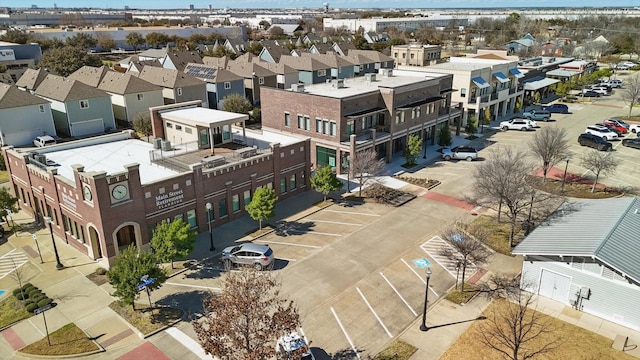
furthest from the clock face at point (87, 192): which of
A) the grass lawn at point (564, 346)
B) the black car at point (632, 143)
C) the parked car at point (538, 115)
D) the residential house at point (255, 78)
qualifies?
the parked car at point (538, 115)

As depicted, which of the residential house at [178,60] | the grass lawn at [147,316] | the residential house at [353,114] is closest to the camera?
the grass lawn at [147,316]

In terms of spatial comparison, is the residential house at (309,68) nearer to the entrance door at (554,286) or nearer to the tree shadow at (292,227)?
the tree shadow at (292,227)

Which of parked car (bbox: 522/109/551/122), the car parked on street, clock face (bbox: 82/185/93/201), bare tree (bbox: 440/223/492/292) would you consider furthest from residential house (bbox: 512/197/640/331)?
parked car (bbox: 522/109/551/122)

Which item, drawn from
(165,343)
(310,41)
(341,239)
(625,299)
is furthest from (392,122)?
(310,41)

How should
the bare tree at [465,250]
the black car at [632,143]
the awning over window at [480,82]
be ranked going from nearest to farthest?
the bare tree at [465,250], the black car at [632,143], the awning over window at [480,82]

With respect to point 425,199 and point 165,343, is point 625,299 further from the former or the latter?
point 165,343

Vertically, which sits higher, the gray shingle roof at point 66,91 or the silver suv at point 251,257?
the gray shingle roof at point 66,91
